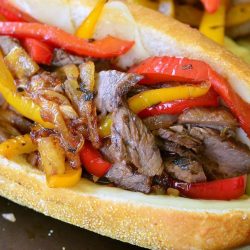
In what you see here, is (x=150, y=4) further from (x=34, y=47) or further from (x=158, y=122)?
(x=158, y=122)

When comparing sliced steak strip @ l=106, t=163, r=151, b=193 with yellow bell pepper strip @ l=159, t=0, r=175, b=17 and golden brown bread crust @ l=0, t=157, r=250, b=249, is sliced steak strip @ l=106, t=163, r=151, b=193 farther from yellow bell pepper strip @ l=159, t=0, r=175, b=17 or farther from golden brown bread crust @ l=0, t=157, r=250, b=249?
yellow bell pepper strip @ l=159, t=0, r=175, b=17

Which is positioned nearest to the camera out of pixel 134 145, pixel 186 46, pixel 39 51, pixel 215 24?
pixel 134 145

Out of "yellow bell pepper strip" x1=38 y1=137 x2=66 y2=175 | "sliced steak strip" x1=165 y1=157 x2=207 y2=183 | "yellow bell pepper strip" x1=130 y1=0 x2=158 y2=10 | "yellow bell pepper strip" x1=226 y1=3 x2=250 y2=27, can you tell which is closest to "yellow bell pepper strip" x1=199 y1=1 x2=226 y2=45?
"yellow bell pepper strip" x1=226 y1=3 x2=250 y2=27

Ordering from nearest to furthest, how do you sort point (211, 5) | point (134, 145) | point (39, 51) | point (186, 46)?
1. point (134, 145)
2. point (186, 46)
3. point (39, 51)
4. point (211, 5)

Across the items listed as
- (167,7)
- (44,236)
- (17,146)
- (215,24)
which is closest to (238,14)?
(215,24)

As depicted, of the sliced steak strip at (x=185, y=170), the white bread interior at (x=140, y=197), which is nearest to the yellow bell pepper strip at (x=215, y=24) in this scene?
the white bread interior at (x=140, y=197)

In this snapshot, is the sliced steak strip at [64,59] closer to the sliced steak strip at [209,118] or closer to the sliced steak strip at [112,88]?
the sliced steak strip at [112,88]
